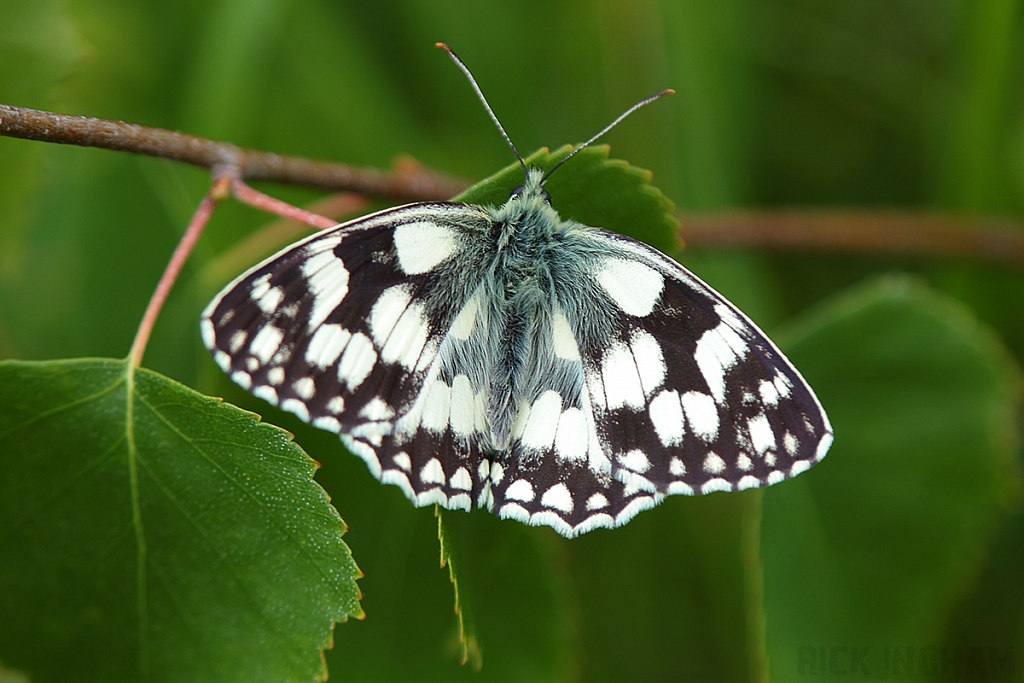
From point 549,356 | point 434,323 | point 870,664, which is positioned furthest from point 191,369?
point 870,664

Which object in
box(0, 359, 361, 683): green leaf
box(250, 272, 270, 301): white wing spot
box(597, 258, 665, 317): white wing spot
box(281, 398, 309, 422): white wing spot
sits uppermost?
box(597, 258, 665, 317): white wing spot

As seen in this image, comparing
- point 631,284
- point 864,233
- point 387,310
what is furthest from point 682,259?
point 387,310

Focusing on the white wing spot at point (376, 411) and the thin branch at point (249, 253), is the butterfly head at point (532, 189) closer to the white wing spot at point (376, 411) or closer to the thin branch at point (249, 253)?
the white wing spot at point (376, 411)

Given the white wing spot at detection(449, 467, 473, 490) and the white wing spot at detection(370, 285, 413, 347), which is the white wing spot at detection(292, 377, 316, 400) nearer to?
the white wing spot at detection(370, 285, 413, 347)

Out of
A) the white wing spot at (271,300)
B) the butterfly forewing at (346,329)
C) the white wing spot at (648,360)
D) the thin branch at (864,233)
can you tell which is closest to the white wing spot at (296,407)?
the butterfly forewing at (346,329)

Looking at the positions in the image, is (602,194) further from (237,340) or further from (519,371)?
(237,340)

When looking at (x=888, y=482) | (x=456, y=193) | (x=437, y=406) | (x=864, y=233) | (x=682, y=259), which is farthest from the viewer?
(x=682, y=259)

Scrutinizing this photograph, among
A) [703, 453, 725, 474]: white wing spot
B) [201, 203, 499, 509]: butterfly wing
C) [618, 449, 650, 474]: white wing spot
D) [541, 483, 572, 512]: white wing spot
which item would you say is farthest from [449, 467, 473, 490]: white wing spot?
[703, 453, 725, 474]: white wing spot

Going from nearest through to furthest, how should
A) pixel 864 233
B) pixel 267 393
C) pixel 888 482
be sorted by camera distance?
pixel 267 393 → pixel 888 482 → pixel 864 233
